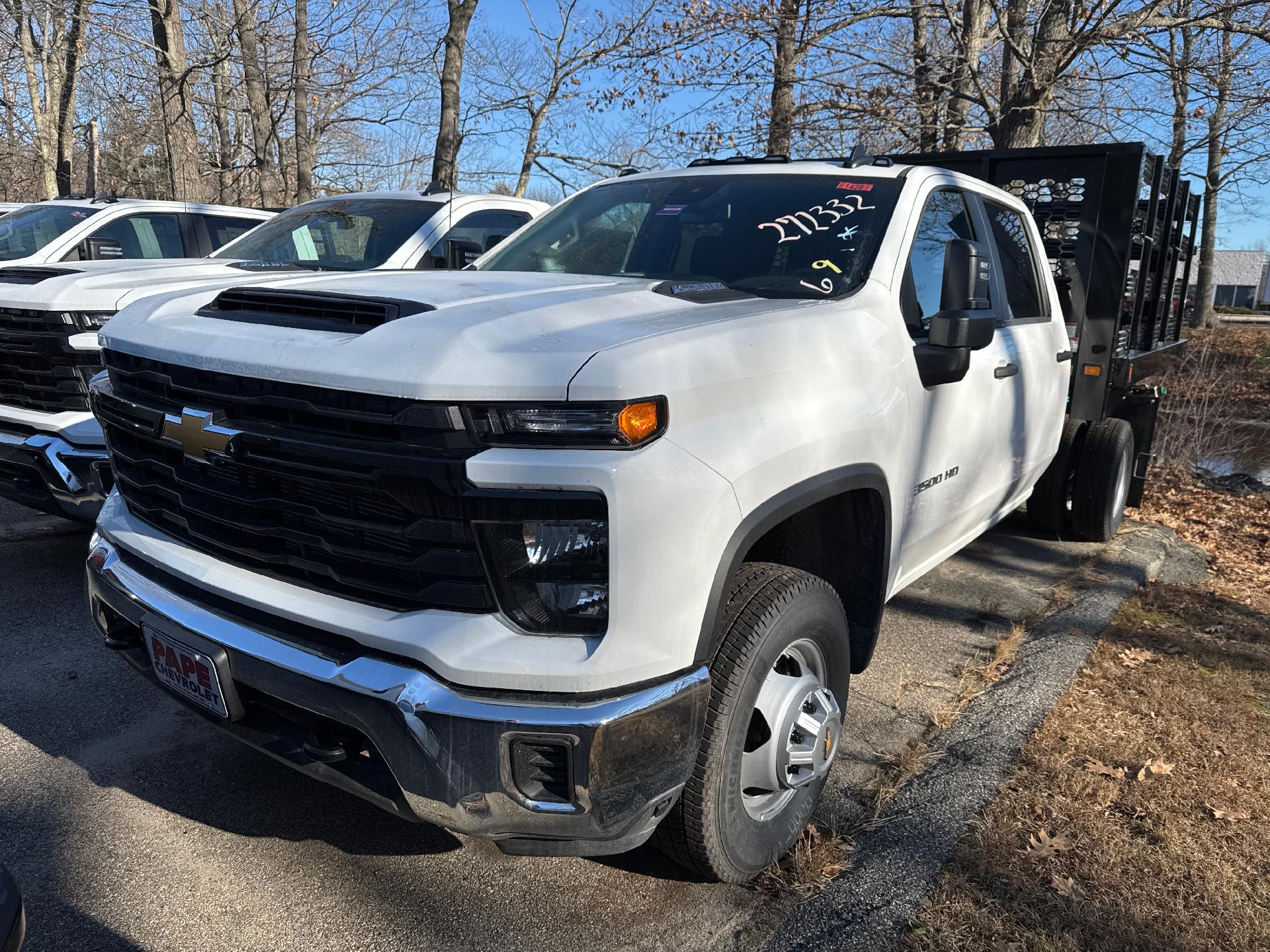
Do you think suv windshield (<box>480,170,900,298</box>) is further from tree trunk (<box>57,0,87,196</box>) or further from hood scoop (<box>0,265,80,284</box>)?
tree trunk (<box>57,0,87,196</box>)

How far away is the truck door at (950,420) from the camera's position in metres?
3.33

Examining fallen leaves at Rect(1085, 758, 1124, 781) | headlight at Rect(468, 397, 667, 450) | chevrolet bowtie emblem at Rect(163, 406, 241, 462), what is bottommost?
fallen leaves at Rect(1085, 758, 1124, 781)

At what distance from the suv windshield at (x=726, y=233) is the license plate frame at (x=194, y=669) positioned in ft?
6.31

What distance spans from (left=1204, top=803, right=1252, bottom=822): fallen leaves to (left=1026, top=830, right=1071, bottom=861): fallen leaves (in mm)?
590

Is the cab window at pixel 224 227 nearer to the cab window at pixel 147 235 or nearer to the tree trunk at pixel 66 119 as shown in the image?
the cab window at pixel 147 235

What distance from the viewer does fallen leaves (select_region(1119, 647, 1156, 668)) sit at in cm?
429

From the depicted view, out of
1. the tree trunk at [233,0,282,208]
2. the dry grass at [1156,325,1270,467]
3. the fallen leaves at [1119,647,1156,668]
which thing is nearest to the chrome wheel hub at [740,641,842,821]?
the fallen leaves at [1119,647,1156,668]

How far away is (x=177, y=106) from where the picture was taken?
492 inches

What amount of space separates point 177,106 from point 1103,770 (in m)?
13.3

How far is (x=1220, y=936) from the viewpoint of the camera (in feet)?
8.27

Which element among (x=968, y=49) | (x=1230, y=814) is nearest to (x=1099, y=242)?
(x=1230, y=814)

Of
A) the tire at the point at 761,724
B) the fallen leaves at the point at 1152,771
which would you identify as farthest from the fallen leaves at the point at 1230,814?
the tire at the point at 761,724

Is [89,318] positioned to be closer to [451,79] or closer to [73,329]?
[73,329]

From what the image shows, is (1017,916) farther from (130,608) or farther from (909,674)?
(130,608)
